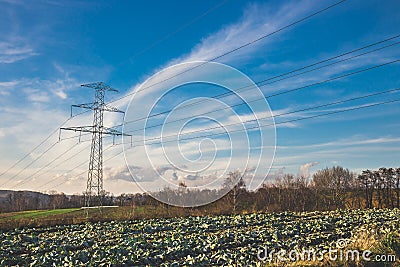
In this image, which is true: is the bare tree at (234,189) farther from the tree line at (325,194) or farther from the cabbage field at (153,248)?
the cabbage field at (153,248)

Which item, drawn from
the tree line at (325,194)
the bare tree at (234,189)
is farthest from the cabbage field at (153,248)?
the tree line at (325,194)

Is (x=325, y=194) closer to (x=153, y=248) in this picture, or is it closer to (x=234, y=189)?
(x=234, y=189)

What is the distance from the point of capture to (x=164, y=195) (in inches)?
1948

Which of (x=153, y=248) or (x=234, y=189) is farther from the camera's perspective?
(x=234, y=189)

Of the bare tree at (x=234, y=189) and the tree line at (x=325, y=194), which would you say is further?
the tree line at (x=325, y=194)

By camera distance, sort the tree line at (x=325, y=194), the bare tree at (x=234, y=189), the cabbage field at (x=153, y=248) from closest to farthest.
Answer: the cabbage field at (x=153, y=248)
the bare tree at (x=234, y=189)
the tree line at (x=325, y=194)

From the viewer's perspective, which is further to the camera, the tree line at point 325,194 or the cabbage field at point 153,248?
the tree line at point 325,194

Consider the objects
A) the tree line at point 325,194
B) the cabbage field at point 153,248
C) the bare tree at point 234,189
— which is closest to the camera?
the cabbage field at point 153,248

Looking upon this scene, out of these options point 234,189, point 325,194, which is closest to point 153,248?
point 234,189

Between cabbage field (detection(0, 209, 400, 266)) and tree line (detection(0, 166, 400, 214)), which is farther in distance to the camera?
tree line (detection(0, 166, 400, 214))

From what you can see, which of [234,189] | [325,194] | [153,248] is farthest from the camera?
[325,194]

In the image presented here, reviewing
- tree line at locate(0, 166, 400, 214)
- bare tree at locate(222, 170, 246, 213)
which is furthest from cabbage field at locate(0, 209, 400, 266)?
tree line at locate(0, 166, 400, 214)

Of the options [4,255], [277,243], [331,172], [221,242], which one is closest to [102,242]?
[4,255]

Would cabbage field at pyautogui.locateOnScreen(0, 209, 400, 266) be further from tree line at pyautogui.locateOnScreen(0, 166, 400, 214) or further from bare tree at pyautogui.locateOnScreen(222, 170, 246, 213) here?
tree line at pyautogui.locateOnScreen(0, 166, 400, 214)
